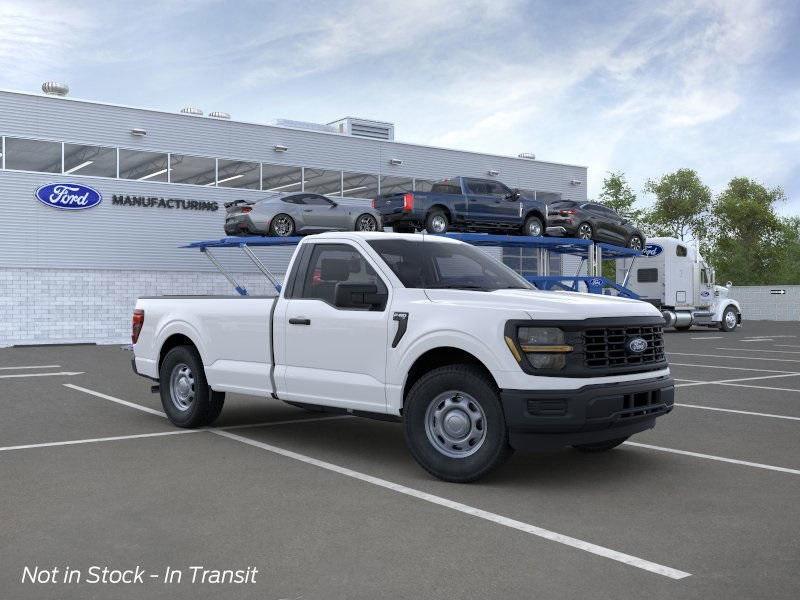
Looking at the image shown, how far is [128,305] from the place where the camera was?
28.6 metres

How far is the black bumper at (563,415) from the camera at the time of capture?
612 cm

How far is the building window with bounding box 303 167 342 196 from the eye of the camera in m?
32.4

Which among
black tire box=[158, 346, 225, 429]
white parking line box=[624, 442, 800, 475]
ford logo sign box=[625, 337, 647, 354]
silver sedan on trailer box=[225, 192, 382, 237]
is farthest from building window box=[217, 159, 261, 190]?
ford logo sign box=[625, 337, 647, 354]

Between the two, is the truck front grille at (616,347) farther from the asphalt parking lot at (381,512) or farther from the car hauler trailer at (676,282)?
the car hauler trailer at (676,282)

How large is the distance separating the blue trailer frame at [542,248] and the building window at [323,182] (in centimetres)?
626

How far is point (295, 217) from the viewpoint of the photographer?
23609 mm

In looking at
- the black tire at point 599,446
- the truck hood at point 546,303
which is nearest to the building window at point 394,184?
the black tire at point 599,446

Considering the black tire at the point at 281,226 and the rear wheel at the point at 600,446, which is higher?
the black tire at the point at 281,226

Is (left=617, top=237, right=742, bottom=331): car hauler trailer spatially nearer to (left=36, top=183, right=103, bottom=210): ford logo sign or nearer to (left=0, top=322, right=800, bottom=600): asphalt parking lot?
(left=36, top=183, right=103, bottom=210): ford logo sign

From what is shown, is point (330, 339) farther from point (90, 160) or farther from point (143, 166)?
point (143, 166)

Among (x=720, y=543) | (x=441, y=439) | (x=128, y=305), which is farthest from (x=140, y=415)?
(x=128, y=305)

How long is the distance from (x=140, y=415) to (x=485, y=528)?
5960mm

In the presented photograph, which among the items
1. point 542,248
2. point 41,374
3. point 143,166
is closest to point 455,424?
point 41,374

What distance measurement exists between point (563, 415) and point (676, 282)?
91.9 feet
